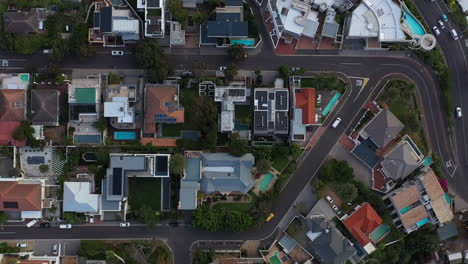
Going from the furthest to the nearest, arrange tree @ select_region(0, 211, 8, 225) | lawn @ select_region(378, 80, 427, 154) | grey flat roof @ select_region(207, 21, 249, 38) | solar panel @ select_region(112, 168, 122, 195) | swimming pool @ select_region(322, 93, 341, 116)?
swimming pool @ select_region(322, 93, 341, 116) < lawn @ select_region(378, 80, 427, 154) < grey flat roof @ select_region(207, 21, 249, 38) < tree @ select_region(0, 211, 8, 225) < solar panel @ select_region(112, 168, 122, 195)

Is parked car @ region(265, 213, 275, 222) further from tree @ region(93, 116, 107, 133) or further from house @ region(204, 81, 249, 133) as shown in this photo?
tree @ region(93, 116, 107, 133)

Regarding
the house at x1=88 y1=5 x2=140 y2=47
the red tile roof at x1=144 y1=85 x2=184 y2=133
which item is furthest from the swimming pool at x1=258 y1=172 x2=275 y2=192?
the house at x1=88 y1=5 x2=140 y2=47

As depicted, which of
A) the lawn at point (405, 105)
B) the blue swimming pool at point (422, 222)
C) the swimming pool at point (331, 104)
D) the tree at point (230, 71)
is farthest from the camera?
the swimming pool at point (331, 104)

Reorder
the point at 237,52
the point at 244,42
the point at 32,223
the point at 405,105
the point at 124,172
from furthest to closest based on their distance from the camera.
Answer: the point at 405,105 → the point at 244,42 → the point at 32,223 → the point at 237,52 → the point at 124,172

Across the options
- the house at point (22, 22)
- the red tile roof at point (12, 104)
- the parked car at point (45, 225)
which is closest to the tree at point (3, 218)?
the parked car at point (45, 225)

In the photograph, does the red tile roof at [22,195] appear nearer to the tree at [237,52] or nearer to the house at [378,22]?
the tree at [237,52]

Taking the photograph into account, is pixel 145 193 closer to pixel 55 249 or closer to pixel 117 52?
pixel 55 249

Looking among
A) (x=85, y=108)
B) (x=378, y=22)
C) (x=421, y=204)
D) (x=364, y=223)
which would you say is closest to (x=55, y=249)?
(x=85, y=108)
